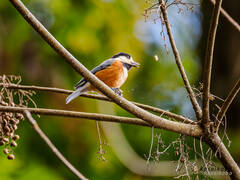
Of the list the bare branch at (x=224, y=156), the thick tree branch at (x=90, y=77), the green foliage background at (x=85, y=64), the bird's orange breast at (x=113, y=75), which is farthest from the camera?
the green foliage background at (x=85, y=64)

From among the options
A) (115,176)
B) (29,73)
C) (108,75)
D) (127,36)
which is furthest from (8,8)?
(115,176)

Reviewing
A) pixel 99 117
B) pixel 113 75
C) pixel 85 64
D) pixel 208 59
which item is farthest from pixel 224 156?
pixel 85 64

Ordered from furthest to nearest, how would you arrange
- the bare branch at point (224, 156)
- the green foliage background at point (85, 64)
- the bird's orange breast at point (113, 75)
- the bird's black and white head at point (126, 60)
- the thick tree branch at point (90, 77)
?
the green foliage background at point (85, 64), the bird's black and white head at point (126, 60), the bird's orange breast at point (113, 75), the bare branch at point (224, 156), the thick tree branch at point (90, 77)

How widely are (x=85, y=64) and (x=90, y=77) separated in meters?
2.95

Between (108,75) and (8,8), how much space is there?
1784mm

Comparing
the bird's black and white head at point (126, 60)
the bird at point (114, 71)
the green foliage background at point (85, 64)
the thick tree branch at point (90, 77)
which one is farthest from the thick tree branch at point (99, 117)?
the green foliage background at point (85, 64)

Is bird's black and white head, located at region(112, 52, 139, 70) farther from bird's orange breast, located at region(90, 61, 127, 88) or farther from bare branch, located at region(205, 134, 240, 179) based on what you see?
bare branch, located at region(205, 134, 240, 179)

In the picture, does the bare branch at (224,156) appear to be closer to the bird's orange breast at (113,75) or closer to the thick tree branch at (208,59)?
→ the thick tree branch at (208,59)

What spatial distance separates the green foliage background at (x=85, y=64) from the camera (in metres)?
4.64

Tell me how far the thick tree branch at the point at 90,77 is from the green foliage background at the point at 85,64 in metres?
2.49

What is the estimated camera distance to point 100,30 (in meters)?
4.76

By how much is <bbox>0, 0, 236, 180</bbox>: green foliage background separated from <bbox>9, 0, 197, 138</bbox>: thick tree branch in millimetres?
2488

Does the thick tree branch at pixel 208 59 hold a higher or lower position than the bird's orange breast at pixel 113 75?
higher

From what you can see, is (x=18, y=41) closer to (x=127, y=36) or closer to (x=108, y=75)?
(x=127, y=36)
